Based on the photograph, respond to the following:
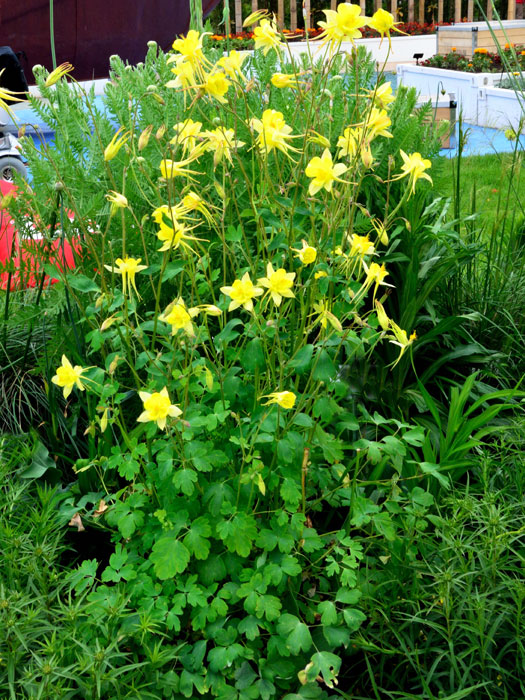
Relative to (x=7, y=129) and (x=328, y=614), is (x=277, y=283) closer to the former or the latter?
(x=328, y=614)

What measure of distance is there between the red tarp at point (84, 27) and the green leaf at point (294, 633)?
241 inches

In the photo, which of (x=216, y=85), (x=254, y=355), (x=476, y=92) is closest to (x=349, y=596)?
(x=254, y=355)

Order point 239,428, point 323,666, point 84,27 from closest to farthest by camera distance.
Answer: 1. point 323,666
2. point 239,428
3. point 84,27

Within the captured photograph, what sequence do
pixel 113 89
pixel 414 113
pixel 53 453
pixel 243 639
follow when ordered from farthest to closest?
pixel 414 113
pixel 113 89
pixel 53 453
pixel 243 639

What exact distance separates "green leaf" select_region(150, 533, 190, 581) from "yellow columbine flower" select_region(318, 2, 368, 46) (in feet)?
2.43

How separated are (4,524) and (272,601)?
0.49 metres

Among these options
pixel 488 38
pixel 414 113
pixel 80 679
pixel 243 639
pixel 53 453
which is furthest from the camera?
pixel 488 38

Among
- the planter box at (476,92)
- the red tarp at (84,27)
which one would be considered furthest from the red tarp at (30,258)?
the red tarp at (84,27)

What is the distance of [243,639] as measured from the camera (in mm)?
1205

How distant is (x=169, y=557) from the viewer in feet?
3.60

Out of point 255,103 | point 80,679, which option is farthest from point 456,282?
point 80,679

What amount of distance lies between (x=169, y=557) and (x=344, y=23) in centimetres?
78

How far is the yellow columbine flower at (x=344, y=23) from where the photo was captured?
1029 mm

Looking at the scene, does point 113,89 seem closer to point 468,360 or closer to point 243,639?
point 468,360
